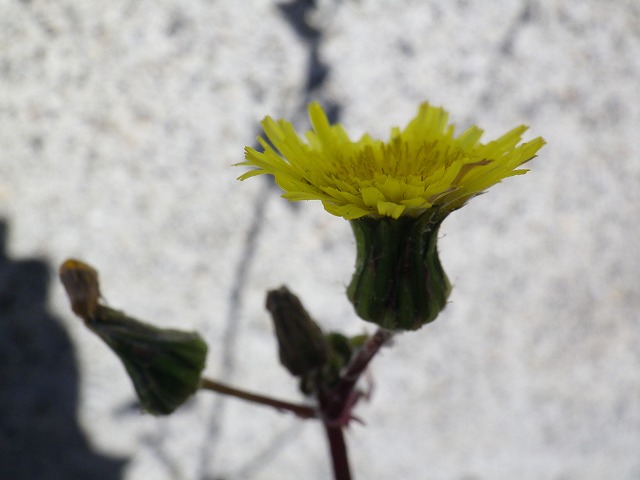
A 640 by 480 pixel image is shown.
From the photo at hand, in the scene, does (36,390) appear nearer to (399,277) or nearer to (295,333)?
(295,333)

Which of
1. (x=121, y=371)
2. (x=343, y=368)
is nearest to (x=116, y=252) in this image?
(x=121, y=371)

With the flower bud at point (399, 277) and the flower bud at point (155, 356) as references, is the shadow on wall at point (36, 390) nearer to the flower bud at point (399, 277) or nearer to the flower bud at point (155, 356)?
the flower bud at point (155, 356)

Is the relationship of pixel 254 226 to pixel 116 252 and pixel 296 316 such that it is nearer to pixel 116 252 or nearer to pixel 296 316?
pixel 116 252

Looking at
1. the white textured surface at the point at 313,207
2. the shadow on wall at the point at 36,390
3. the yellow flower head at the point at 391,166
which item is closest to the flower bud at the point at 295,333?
the yellow flower head at the point at 391,166

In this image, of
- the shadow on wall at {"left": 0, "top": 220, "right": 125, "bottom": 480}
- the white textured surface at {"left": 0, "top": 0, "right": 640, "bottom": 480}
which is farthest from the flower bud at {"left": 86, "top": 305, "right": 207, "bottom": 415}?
the shadow on wall at {"left": 0, "top": 220, "right": 125, "bottom": 480}

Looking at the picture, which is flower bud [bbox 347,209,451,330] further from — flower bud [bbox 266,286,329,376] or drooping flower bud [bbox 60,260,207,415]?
drooping flower bud [bbox 60,260,207,415]

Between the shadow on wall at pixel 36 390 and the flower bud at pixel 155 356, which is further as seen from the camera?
the shadow on wall at pixel 36 390
